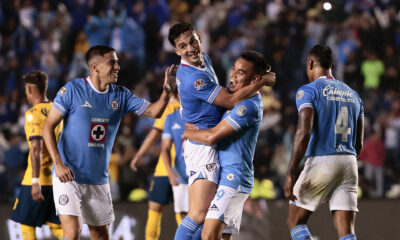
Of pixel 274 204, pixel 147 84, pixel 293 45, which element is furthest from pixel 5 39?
pixel 274 204

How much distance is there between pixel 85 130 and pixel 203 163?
3.86 ft

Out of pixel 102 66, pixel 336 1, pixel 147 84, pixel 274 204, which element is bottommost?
pixel 274 204

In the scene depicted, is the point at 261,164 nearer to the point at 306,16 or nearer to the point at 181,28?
the point at 306,16

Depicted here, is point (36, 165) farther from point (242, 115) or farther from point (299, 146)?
point (299, 146)

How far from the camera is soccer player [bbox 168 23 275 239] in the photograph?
525cm

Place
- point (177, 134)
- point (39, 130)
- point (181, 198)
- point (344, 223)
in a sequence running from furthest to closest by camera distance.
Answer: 1. point (177, 134)
2. point (181, 198)
3. point (39, 130)
4. point (344, 223)

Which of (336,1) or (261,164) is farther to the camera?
(336,1)

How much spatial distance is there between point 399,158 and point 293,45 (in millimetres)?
3445

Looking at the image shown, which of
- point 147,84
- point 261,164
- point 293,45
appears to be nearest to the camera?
point 261,164

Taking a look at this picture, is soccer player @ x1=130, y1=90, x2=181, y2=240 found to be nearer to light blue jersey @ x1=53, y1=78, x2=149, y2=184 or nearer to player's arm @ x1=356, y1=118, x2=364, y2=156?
light blue jersey @ x1=53, y1=78, x2=149, y2=184

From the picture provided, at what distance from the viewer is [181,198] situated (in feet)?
25.6

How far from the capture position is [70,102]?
18.7 feet

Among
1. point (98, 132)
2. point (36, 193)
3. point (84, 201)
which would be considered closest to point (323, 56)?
point (98, 132)

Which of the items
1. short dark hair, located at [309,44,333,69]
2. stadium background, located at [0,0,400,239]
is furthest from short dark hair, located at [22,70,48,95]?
stadium background, located at [0,0,400,239]
